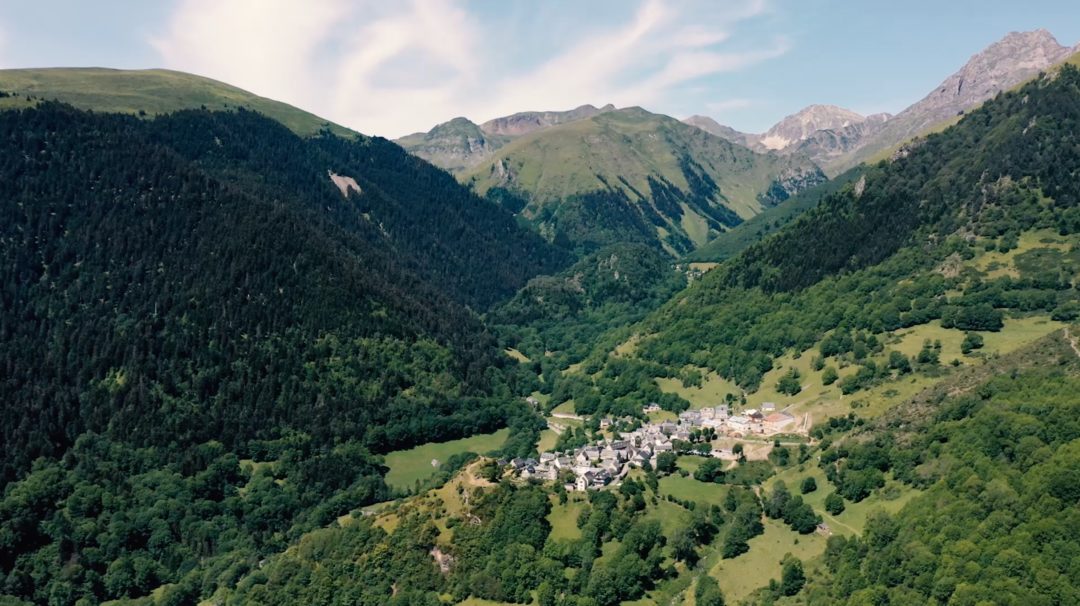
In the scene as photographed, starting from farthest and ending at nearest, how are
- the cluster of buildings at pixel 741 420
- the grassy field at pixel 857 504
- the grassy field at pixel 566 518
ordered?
the cluster of buildings at pixel 741 420, the grassy field at pixel 566 518, the grassy field at pixel 857 504

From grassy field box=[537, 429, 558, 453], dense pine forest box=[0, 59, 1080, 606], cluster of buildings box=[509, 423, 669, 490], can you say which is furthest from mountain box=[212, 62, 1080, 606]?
grassy field box=[537, 429, 558, 453]

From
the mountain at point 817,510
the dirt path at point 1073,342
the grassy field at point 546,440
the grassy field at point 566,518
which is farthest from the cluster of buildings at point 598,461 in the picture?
the dirt path at point 1073,342

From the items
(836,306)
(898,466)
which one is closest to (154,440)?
(898,466)

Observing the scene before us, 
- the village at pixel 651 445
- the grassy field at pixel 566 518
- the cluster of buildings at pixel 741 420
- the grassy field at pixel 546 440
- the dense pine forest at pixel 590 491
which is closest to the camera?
the dense pine forest at pixel 590 491

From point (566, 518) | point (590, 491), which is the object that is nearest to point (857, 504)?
point (590, 491)

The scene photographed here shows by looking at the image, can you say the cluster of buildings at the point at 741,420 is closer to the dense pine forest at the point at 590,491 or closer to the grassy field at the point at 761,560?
the dense pine forest at the point at 590,491

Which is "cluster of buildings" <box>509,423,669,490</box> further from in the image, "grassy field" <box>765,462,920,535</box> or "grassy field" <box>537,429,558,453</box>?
"grassy field" <box>765,462,920,535</box>

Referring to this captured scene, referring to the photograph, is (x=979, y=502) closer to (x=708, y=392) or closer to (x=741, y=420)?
(x=741, y=420)
